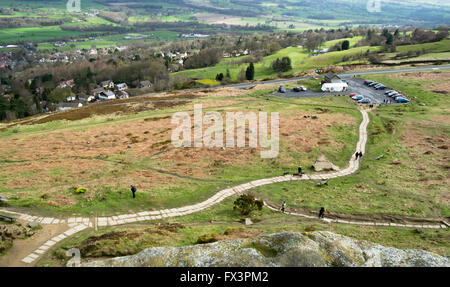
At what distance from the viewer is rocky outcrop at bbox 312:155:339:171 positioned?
46.9 m

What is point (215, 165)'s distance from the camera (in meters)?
48.8

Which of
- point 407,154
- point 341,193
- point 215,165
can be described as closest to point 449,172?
point 407,154

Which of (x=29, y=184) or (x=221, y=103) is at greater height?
(x=221, y=103)

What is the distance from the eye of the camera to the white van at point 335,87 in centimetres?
9606

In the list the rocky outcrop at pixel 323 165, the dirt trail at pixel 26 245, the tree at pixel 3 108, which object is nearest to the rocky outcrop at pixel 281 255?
the dirt trail at pixel 26 245

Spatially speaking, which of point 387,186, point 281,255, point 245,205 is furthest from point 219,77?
point 281,255

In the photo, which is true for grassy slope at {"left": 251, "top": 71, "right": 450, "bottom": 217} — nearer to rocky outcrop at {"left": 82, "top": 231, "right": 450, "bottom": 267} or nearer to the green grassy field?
rocky outcrop at {"left": 82, "top": 231, "right": 450, "bottom": 267}

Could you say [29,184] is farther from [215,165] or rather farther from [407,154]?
[407,154]

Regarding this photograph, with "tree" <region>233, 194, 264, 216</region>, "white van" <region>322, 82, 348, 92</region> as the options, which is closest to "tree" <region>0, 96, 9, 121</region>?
"white van" <region>322, 82, 348, 92</region>

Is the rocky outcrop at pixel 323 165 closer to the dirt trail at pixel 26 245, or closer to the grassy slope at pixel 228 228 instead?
the grassy slope at pixel 228 228
